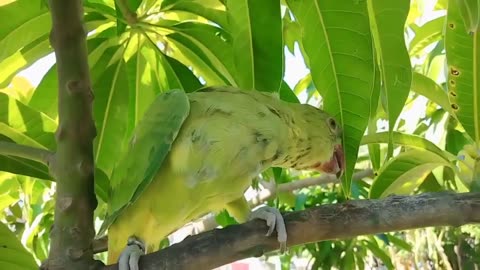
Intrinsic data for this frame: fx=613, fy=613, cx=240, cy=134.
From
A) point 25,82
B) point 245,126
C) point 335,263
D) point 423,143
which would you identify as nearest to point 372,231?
point 245,126

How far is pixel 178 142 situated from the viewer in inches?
21.0

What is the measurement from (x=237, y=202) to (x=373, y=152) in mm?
234

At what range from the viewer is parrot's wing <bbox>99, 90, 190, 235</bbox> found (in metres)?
0.50

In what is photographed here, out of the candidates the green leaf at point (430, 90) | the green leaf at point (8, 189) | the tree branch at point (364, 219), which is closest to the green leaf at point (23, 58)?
Answer: the green leaf at point (8, 189)

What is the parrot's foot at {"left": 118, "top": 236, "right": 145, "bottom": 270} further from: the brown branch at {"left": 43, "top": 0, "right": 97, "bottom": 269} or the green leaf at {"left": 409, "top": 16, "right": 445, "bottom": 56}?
the green leaf at {"left": 409, "top": 16, "right": 445, "bottom": 56}

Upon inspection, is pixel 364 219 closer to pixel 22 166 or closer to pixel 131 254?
pixel 131 254

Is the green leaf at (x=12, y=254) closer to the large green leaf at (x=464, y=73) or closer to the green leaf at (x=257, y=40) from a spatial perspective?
the green leaf at (x=257, y=40)

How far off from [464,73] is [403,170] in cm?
18

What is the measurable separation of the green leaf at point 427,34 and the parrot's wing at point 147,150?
0.57 m

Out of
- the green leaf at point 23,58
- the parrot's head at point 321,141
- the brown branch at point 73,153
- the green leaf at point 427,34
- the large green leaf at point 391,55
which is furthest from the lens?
the green leaf at point 427,34

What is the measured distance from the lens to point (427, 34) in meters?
0.99

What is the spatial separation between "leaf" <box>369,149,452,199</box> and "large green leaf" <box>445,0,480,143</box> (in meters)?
0.13

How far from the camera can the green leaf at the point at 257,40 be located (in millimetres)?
575

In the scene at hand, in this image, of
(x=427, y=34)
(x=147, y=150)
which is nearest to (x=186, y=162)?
(x=147, y=150)
